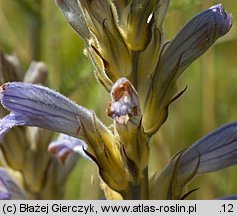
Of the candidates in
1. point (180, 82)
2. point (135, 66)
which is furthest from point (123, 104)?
point (180, 82)

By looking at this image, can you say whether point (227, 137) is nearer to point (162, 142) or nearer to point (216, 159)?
point (216, 159)

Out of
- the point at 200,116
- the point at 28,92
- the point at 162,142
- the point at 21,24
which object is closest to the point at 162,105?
the point at 28,92

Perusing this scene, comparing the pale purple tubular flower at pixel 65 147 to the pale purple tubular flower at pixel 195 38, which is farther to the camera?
the pale purple tubular flower at pixel 65 147

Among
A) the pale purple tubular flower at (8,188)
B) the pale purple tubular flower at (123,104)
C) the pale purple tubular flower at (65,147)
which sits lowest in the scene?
the pale purple tubular flower at (8,188)

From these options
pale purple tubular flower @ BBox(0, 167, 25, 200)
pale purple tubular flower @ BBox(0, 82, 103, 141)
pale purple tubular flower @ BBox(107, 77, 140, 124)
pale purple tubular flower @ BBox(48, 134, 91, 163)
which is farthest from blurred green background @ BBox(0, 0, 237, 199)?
pale purple tubular flower @ BBox(107, 77, 140, 124)

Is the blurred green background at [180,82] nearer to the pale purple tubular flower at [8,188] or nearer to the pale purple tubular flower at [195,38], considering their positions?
the pale purple tubular flower at [8,188]

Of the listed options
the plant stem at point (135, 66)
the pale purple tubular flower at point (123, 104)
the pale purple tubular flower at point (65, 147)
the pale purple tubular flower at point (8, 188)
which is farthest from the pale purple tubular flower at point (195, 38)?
the pale purple tubular flower at point (8, 188)
